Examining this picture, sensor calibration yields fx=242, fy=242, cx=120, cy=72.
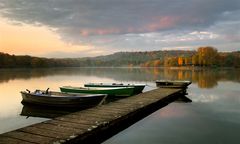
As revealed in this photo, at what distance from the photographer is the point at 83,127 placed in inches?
407

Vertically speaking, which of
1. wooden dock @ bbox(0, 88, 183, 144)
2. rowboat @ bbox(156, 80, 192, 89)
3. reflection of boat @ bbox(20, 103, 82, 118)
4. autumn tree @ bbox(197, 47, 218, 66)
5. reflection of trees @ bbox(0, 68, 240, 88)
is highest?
autumn tree @ bbox(197, 47, 218, 66)

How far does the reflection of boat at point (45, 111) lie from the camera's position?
54.2ft

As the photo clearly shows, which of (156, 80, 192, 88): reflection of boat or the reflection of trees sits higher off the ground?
(156, 80, 192, 88): reflection of boat

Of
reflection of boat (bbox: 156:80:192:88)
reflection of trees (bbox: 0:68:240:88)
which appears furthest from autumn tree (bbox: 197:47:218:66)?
reflection of boat (bbox: 156:80:192:88)

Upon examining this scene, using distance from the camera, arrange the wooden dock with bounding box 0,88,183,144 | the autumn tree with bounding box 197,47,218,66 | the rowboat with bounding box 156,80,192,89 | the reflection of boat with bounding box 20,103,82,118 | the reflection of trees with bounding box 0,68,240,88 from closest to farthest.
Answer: the wooden dock with bounding box 0,88,183,144 < the reflection of boat with bounding box 20,103,82,118 < the rowboat with bounding box 156,80,192,89 < the reflection of trees with bounding box 0,68,240,88 < the autumn tree with bounding box 197,47,218,66

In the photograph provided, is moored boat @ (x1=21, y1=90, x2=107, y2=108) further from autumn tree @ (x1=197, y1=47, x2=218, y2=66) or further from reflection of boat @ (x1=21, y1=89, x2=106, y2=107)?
autumn tree @ (x1=197, y1=47, x2=218, y2=66)

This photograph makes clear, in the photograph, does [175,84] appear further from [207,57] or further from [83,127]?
[207,57]

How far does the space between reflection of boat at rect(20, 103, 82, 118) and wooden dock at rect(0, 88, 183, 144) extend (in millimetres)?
3427

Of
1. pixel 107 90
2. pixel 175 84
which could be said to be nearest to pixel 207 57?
pixel 175 84

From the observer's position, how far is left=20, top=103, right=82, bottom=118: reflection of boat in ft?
54.2

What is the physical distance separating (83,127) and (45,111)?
317 inches

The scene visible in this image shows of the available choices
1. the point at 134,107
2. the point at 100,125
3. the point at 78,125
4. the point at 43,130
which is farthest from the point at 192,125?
the point at 43,130

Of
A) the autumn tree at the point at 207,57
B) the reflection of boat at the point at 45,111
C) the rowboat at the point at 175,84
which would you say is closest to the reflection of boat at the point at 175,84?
the rowboat at the point at 175,84

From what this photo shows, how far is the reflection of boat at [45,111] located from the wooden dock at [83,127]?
3.43 m
